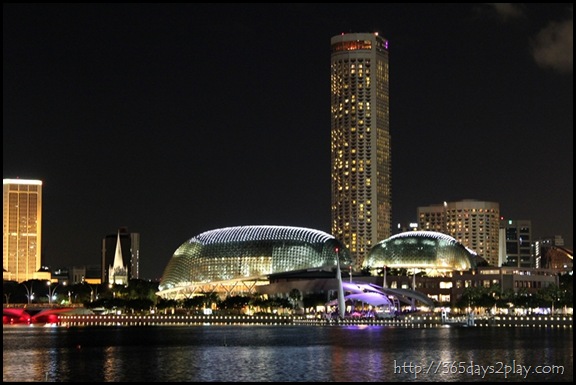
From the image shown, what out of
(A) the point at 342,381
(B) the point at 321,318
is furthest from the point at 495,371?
(B) the point at 321,318

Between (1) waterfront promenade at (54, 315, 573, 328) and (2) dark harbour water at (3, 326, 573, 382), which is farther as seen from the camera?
(1) waterfront promenade at (54, 315, 573, 328)

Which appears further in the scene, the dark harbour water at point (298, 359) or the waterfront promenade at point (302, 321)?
the waterfront promenade at point (302, 321)

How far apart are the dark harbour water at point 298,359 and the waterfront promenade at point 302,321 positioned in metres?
38.2

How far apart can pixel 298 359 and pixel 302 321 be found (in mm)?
90730

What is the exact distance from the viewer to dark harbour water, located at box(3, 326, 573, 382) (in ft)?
225

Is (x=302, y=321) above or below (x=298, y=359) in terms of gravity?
above

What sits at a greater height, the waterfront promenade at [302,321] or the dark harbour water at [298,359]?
the waterfront promenade at [302,321]

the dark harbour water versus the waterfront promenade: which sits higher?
the waterfront promenade

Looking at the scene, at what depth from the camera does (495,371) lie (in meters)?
71.2

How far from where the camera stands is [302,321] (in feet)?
568

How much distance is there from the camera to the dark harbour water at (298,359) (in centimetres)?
6850

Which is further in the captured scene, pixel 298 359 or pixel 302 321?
pixel 302 321

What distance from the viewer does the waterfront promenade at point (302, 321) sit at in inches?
6225

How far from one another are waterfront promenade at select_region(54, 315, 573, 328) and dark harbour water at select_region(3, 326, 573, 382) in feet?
125
